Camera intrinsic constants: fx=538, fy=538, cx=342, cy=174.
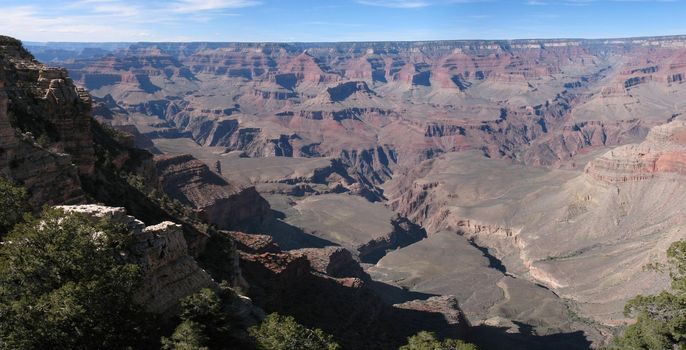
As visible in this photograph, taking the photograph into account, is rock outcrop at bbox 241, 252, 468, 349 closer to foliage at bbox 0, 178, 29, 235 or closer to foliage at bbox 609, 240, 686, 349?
foliage at bbox 0, 178, 29, 235

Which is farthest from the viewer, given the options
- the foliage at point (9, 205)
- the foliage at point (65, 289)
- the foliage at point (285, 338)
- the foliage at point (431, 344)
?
the foliage at point (431, 344)

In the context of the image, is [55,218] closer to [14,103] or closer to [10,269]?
[10,269]

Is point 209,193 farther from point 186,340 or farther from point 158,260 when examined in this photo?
point 186,340

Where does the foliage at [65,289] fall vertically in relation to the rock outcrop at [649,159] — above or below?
above

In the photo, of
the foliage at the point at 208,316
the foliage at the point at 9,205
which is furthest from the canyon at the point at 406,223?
the foliage at the point at 208,316

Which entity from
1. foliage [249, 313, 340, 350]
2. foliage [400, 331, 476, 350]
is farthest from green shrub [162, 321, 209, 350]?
foliage [400, 331, 476, 350]

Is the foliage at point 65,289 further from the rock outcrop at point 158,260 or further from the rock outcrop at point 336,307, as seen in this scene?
the rock outcrop at point 336,307

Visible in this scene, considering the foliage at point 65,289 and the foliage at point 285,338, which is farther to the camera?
the foliage at point 285,338

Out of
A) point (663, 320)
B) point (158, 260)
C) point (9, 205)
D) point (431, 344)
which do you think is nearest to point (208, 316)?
point (158, 260)
